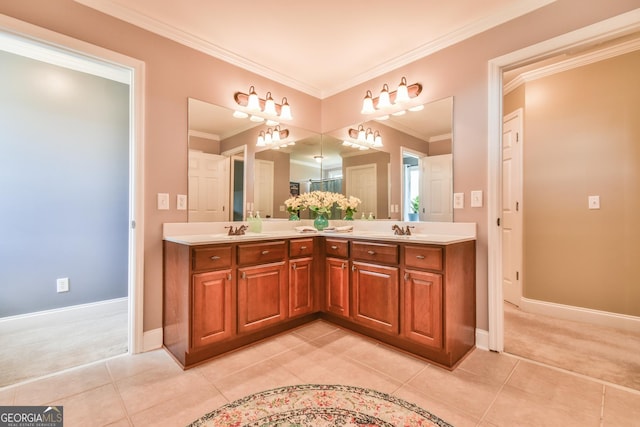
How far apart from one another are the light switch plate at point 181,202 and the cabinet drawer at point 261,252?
2.15 ft

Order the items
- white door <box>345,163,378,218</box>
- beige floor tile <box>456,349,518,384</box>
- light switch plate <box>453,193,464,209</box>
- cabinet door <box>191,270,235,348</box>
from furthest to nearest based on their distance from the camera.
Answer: white door <box>345,163,378,218</box>, light switch plate <box>453,193,464,209</box>, cabinet door <box>191,270,235,348</box>, beige floor tile <box>456,349,518,384</box>

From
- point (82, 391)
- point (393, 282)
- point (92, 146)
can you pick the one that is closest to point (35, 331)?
point (82, 391)

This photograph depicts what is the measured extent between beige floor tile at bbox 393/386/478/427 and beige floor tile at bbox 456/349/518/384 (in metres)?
0.45

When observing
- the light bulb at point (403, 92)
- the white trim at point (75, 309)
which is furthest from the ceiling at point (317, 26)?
the white trim at point (75, 309)

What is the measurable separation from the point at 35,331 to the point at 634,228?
544 cm

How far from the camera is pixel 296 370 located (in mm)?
1934

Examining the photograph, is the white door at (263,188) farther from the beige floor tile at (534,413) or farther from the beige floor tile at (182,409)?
the beige floor tile at (534,413)

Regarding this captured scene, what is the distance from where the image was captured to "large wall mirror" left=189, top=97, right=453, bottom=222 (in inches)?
100

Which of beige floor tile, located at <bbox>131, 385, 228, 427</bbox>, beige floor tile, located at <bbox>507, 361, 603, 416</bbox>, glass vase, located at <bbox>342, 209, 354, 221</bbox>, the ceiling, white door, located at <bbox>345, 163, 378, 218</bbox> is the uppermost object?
the ceiling

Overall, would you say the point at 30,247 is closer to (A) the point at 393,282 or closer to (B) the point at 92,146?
(B) the point at 92,146

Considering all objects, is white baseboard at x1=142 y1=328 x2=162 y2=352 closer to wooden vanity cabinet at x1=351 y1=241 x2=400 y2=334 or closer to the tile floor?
the tile floor

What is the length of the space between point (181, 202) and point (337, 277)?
4.94 feet

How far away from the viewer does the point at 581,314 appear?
9.29 feet

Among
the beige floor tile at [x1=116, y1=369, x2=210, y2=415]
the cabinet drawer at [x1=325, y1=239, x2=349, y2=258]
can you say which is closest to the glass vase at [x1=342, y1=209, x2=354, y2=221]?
the cabinet drawer at [x1=325, y1=239, x2=349, y2=258]
